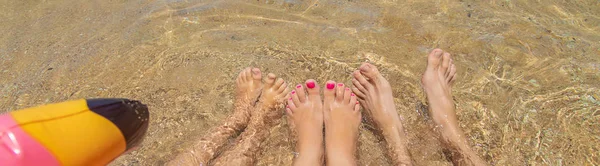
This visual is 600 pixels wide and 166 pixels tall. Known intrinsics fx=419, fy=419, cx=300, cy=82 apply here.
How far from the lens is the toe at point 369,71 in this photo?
2.44 meters

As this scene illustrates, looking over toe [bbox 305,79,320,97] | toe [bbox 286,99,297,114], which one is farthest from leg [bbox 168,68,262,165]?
toe [bbox 305,79,320,97]

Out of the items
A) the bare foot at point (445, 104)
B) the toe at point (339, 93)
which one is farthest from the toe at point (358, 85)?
the bare foot at point (445, 104)

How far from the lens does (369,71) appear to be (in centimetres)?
245

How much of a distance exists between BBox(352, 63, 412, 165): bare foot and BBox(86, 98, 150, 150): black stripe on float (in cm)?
121

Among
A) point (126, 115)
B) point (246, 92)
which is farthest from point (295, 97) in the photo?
point (126, 115)

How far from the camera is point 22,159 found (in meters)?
1.19

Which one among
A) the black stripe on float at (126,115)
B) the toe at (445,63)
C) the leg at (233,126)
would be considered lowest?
the leg at (233,126)

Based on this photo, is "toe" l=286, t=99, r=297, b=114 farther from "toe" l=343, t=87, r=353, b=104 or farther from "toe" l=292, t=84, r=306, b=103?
"toe" l=343, t=87, r=353, b=104

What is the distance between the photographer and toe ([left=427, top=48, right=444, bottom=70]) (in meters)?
2.50

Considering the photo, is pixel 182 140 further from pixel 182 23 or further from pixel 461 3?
pixel 461 3

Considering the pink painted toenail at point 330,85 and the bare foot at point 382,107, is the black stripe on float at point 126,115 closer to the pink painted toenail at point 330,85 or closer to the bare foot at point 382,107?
the pink painted toenail at point 330,85

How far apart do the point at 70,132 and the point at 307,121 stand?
1.25 m

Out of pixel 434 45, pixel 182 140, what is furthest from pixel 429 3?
pixel 182 140

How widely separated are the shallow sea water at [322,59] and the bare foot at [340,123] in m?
0.08
